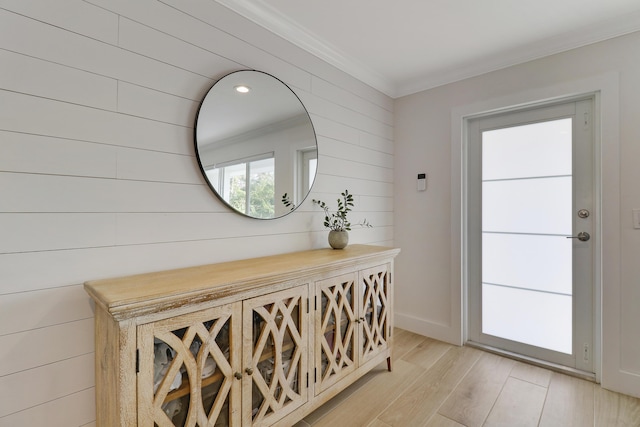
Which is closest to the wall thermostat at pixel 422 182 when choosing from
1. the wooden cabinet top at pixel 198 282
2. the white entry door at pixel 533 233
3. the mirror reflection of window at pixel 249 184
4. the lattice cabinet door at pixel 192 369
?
the white entry door at pixel 533 233

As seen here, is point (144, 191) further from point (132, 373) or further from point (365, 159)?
point (365, 159)

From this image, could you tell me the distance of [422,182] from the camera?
281cm

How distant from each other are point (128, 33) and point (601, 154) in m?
2.77

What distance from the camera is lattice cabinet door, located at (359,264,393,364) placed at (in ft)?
6.50

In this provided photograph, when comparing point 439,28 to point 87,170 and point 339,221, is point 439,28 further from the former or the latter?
point 87,170

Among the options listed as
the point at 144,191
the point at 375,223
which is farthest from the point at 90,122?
the point at 375,223

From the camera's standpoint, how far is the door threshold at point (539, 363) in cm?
210

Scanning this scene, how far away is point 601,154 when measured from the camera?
2002 mm

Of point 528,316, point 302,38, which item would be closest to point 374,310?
point 528,316

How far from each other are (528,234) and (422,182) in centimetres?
91

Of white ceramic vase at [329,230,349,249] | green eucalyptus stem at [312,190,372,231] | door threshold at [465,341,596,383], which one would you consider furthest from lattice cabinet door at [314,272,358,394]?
door threshold at [465,341,596,383]

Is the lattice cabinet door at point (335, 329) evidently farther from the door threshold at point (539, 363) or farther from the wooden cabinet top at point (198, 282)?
the door threshold at point (539, 363)

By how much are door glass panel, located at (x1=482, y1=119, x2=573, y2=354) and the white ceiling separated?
0.56 metres

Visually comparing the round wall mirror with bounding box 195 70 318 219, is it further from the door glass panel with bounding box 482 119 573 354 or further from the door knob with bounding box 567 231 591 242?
the door knob with bounding box 567 231 591 242
